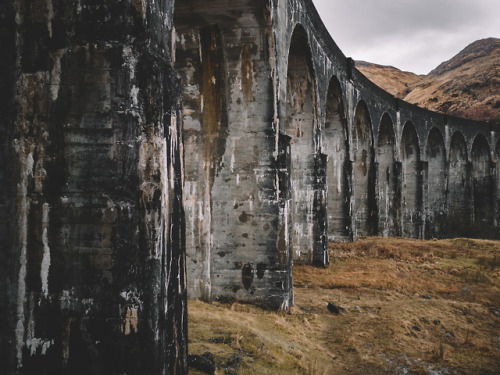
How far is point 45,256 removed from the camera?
106 inches

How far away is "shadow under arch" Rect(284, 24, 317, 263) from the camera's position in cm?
952

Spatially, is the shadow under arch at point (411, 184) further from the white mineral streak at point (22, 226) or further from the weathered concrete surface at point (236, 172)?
the white mineral streak at point (22, 226)

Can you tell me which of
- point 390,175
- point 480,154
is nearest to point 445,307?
point 390,175

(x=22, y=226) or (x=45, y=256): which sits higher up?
(x=22, y=226)

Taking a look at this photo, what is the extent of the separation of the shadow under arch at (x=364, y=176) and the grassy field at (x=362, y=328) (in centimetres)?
615

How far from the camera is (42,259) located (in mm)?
2693

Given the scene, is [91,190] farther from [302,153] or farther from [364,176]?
[364,176]

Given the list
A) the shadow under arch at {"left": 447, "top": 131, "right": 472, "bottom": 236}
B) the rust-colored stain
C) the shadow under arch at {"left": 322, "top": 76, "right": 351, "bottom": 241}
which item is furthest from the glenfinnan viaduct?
the shadow under arch at {"left": 447, "top": 131, "right": 472, "bottom": 236}

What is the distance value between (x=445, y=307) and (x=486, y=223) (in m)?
20.3

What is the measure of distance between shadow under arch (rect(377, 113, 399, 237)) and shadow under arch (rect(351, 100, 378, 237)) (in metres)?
2.04

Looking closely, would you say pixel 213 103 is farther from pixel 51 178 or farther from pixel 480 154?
pixel 480 154

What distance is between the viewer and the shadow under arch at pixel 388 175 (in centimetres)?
1802

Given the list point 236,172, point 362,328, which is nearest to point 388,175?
point 362,328

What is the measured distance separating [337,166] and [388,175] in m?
6.23
